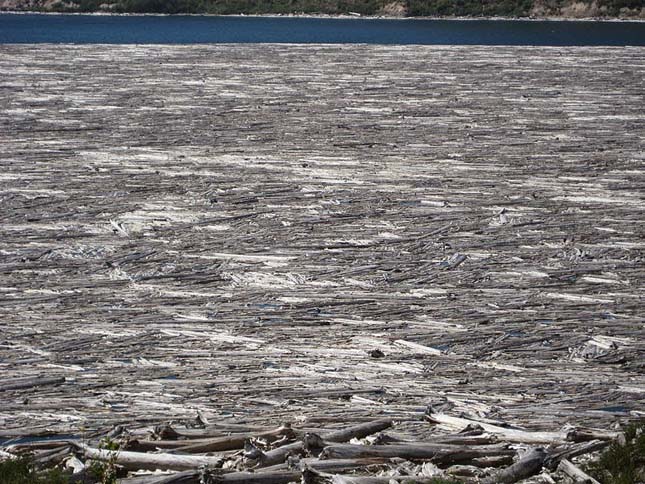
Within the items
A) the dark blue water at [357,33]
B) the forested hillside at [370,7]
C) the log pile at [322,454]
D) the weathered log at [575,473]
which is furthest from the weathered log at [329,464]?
the forested hillside at [370,7]

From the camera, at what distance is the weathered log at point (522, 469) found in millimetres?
3881

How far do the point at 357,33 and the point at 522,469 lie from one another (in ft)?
107

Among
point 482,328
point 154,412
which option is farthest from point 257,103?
point 154,412

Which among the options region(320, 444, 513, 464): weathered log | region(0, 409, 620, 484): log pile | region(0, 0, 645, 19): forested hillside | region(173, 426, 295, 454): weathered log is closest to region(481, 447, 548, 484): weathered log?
region(0, 409, 620, 484): log pile

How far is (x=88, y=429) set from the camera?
14.7 ft

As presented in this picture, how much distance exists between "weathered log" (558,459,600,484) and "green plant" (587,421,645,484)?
5cm

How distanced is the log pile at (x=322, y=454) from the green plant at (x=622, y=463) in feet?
0.24

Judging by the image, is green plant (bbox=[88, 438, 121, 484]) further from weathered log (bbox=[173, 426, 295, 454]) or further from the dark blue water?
the dark blue water

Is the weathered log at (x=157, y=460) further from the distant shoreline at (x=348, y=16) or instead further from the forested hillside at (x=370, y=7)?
the forested hillside at (x=370, y=7)

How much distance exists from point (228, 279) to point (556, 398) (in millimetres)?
2360

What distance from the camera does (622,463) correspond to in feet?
12.9

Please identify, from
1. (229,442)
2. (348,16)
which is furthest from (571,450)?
(348,16)

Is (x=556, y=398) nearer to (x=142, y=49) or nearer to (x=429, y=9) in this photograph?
(x=142, y=49)

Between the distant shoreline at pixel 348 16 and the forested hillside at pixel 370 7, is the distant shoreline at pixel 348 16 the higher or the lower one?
the lower one
